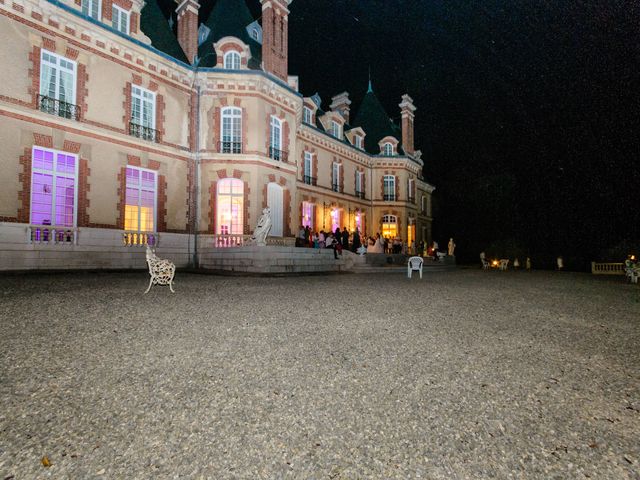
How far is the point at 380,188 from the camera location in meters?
32.4

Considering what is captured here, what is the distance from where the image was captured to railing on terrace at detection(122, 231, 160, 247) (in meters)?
14.2

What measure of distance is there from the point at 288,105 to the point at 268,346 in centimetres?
1735

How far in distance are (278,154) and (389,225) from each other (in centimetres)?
1701

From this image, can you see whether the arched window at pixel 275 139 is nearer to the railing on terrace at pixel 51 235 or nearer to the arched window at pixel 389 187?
the railing on terrace at pixel 51 235

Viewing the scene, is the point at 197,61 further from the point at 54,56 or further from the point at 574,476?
the point at 574,476

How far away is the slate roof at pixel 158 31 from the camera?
16.3 metres

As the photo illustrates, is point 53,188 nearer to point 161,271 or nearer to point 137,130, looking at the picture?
point 137,130

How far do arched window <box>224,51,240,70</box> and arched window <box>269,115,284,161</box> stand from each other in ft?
10.1

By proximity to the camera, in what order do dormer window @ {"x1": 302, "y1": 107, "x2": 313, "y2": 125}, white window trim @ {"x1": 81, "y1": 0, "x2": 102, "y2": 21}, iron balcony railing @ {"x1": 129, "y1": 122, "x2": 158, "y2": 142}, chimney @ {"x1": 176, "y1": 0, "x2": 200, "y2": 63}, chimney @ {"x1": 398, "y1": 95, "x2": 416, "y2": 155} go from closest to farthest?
white window trim @ {"x1": 81, "y1": 0, "x2": 102, "y2": 21}, iron balcony railing @ {"x1": 129, "y1": 122, "x2": 158, "y2": 142}, chimney @ {"x1": 176, "y1": 0, "x2": 200, "y2": 63}, dormer window @ {"x1": 302, "y1": 107, "x2": 313, "y2": 125}, chimney @ {"x1": 398, "y1": 95, "x2": 416, "y2": 155}

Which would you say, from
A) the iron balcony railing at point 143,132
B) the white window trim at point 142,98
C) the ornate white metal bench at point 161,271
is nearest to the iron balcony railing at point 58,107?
the iron balcony railing at point 143,132

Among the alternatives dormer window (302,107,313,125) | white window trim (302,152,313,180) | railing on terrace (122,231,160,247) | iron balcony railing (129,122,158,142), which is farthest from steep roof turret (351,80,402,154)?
railing on terrace (122,231,160,247)

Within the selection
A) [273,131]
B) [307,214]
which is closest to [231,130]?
[273,131]

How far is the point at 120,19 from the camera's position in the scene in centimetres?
1445

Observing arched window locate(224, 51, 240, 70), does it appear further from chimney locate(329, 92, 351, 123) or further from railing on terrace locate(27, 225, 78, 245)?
chimney locate(329, 92, 351, 123)
